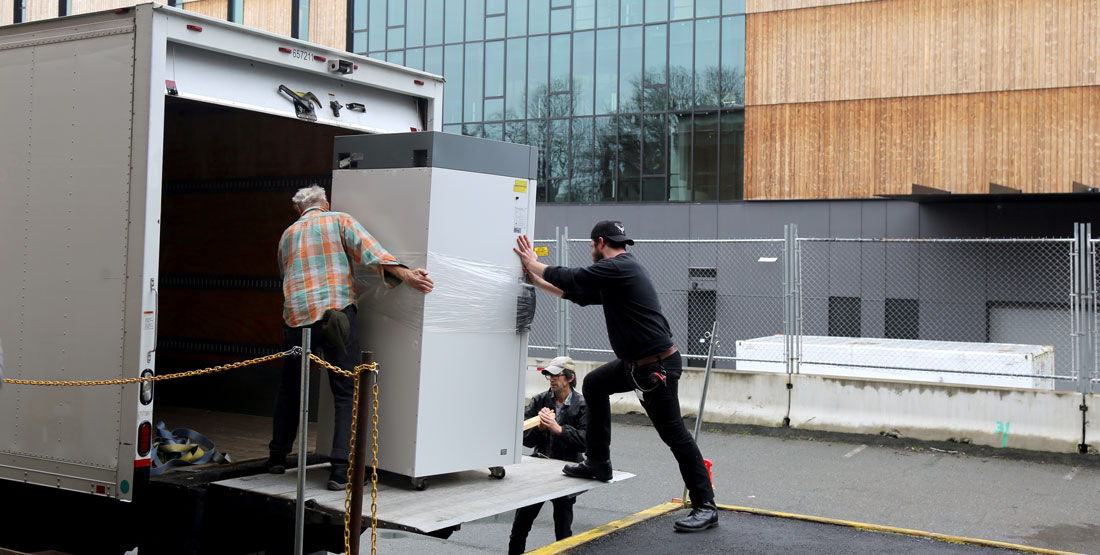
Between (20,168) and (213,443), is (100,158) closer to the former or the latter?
(20,168)

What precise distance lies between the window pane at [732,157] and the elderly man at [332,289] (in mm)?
23388

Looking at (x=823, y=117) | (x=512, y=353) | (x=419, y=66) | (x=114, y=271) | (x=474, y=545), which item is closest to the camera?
(x=114, y=271)

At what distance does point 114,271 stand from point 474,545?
12.8 ft

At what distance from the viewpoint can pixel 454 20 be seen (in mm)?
32781

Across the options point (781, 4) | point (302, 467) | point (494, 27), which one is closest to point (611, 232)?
point (302, 467)

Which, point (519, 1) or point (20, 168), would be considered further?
point (519, 1)

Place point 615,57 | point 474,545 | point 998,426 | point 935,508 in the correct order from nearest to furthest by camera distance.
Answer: point 474,545 < point 935,508 < point 998,426 < point 615,57

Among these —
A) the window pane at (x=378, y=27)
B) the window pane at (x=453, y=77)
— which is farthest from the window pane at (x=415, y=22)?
the window pane at (x=453, y=77)

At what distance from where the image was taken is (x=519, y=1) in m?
31.6

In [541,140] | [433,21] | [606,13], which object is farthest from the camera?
[433,21]

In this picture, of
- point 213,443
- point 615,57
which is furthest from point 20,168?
point 615,57

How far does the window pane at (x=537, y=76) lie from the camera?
3114 cm

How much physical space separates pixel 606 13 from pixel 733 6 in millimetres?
4091

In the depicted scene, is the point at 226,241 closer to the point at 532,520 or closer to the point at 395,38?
the point at 532,520
